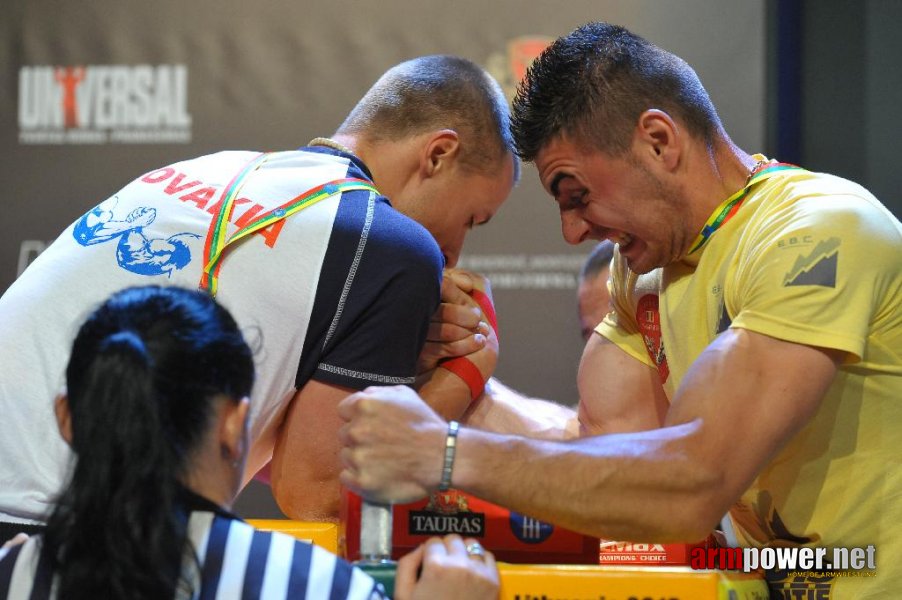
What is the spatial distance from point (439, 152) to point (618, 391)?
2.08 feet

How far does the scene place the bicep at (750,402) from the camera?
1458 mm

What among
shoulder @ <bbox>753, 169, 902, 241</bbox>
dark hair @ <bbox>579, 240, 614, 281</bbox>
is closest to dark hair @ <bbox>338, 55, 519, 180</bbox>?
shoulder @ <bbox>753, 169, 902, 241</bbox>

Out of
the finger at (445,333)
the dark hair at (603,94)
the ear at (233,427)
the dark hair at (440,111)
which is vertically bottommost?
the ear at (233,427)

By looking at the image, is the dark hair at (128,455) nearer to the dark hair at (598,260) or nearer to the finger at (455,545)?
the finger at (455,545)

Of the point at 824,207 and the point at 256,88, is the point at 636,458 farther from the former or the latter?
the point at 256,88

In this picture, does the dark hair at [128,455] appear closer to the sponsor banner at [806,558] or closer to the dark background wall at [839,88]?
the sponsor banner at [806,558]

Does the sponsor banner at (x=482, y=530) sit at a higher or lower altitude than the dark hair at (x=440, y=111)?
lower

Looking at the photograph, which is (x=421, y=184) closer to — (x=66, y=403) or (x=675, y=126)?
(x=675, y=126)

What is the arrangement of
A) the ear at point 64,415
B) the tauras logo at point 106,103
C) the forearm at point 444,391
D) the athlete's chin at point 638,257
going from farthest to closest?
the tauras logo at point 106,103 < the forearm at point 444,391 < the athlete's chin at point 638,257 < the ear at point 64,415

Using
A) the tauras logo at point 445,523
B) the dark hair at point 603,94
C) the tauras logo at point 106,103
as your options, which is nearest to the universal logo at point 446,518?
the tauras logo at point 445,523

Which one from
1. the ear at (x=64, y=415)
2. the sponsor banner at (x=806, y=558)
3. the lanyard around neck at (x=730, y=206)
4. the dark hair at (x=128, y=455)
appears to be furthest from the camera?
the lanyard around neck at (x=730, y=206)

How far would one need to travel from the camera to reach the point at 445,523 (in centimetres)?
145

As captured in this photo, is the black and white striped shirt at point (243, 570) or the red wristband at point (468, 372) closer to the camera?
the black and white striped shirt at point (243, 570)

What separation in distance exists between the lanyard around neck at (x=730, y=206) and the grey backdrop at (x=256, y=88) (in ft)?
5.63
